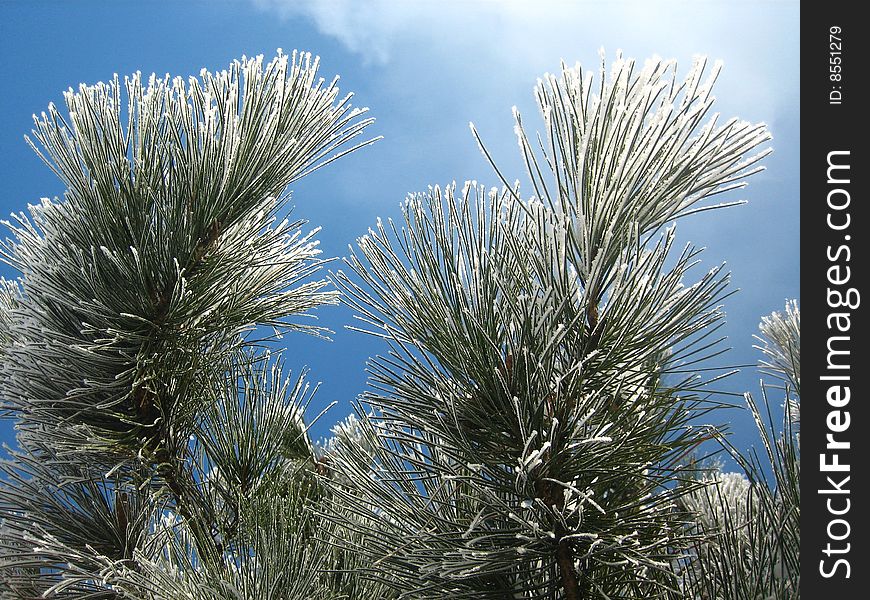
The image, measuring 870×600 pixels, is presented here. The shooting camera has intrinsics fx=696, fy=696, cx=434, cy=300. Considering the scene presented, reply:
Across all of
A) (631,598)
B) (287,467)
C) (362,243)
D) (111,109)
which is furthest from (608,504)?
(111,109)

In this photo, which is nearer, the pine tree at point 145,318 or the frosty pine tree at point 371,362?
the frosty pine tree at point 371,362

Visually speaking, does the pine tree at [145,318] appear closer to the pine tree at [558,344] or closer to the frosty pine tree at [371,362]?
the frosty pine tree at [371,362]

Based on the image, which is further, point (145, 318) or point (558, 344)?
point (145, 318)

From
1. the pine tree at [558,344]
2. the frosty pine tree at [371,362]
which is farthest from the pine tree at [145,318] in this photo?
the pine tree at [558,344]

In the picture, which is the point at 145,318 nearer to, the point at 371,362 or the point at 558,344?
the point at 371,362

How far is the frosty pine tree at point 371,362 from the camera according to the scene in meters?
0.56

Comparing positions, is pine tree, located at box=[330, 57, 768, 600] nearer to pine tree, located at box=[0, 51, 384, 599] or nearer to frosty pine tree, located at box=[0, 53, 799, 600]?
frosty pine tree, located at box=[0, 53, 799, 600]

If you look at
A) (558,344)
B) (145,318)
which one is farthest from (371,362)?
(145,318)

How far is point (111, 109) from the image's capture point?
0.86 meters

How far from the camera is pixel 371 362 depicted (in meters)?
0.65

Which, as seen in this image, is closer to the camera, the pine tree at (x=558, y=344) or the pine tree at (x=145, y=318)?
the pine tree at (x=558, y=344)

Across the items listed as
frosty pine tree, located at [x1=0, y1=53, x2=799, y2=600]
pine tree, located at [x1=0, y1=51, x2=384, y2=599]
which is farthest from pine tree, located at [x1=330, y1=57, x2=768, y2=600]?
pine tree, located at [x1=0, y1=51, x2=384, y2=599]

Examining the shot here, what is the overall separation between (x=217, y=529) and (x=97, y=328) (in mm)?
309

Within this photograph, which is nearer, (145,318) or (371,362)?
(371,362)
